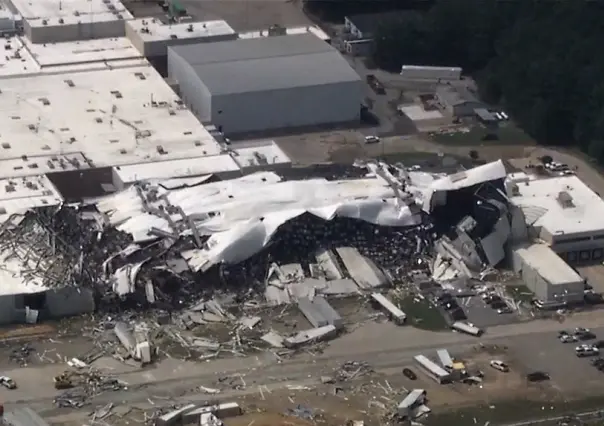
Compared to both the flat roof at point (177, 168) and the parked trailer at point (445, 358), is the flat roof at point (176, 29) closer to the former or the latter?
the flat roof at point (177, 168)

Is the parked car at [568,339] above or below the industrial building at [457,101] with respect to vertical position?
below

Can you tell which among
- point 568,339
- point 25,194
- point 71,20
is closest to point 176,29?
point 71,20

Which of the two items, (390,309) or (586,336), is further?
(390,309)

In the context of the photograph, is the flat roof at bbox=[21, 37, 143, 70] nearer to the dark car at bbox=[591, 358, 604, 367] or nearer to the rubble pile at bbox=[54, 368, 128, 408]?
the rubble pile at bbox=[54, 368, 128, 408]

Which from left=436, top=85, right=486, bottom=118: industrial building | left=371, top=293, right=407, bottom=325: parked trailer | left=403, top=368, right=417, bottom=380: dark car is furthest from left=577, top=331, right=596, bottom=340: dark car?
left=436, top=85, right=486, bottom=118: industrial building

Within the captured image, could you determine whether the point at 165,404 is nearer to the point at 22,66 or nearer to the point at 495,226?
the point at 495,226

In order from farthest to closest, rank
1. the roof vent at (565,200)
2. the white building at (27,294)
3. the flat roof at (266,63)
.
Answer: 1. the flat roof at (266,63)
2. the roof vent at (565,200)
3. the white building at (27,294)

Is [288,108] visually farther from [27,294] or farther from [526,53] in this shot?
[27,294]

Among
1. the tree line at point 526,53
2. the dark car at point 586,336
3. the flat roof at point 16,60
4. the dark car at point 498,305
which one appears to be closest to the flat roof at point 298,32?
the tree line at point 526,53
